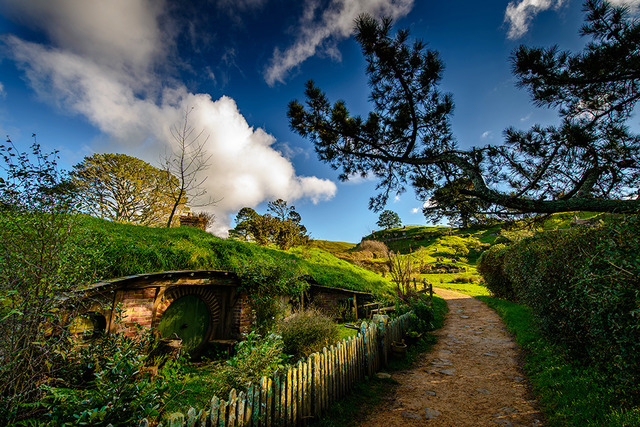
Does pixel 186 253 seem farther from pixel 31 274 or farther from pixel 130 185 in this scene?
pixel 130 185

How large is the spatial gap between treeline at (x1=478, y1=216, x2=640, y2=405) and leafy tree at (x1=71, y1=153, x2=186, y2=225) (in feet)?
71.5

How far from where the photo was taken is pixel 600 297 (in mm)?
3168

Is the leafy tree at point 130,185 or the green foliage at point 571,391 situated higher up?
the leafy tree at point 130,185

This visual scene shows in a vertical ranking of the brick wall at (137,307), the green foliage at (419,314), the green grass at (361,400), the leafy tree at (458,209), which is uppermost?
the leafy tree at (458,209)

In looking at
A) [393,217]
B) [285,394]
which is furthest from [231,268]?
[393,217]

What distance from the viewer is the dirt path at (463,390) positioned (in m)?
4.54

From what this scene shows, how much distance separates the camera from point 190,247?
29.3ft

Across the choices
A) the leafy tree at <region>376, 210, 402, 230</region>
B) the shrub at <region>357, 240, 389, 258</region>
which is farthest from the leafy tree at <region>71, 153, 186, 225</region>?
the leafy tree at <region>376, 210, 402, 230</region>

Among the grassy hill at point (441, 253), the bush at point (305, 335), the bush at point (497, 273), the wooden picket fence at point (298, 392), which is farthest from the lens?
the grassy hill at point (441, 253)

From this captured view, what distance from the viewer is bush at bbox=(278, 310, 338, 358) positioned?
7.23 metres

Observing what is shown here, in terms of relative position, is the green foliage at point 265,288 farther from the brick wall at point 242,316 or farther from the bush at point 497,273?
the bush at point 497,273

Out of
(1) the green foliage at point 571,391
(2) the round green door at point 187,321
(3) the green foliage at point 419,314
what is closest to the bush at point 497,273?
(3) the green foliage at point 419,314

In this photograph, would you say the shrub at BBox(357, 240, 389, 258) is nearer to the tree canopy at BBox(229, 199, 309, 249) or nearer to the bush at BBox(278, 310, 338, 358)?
the tree canopy at BBox(229, 199, 309, 249)

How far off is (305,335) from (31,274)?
19.9ft
